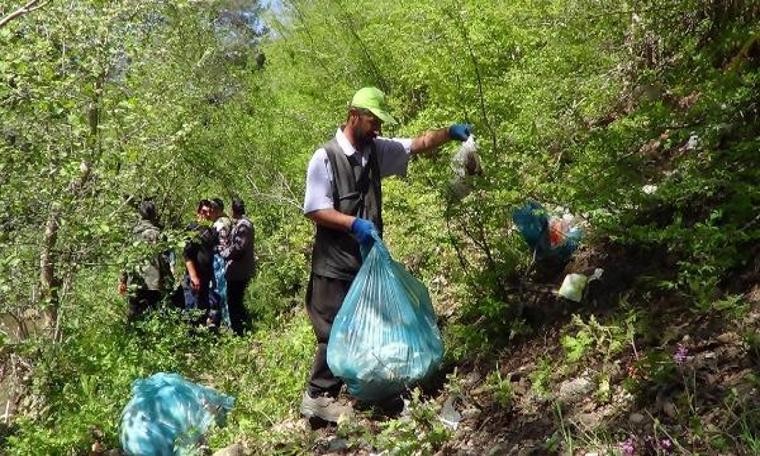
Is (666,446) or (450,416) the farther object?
(450,416)

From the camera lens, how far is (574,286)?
349 centimetres

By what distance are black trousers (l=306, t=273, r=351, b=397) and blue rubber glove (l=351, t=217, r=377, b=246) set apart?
0.32m

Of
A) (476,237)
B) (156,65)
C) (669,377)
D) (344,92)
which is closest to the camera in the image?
(669,377)

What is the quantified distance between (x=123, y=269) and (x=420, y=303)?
2.85 metres

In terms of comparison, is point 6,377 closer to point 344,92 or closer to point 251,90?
point 344,92

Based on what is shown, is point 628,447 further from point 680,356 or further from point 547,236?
point 547,236

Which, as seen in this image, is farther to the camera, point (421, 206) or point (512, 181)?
point (421, 206)

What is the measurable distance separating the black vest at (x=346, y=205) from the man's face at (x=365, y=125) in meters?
0.08

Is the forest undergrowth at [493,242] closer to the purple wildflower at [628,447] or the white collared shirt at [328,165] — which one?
the purple wildflower at [628,447]

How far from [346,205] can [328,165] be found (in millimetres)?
201

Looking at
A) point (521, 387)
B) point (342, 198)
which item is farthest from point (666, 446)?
point (342, 198)

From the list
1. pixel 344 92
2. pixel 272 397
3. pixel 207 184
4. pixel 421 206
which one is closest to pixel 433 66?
pixel 421 206

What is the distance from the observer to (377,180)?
144 inches

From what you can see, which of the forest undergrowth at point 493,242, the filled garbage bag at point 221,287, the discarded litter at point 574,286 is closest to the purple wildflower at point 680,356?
the forest undergrowth at point 493,242
